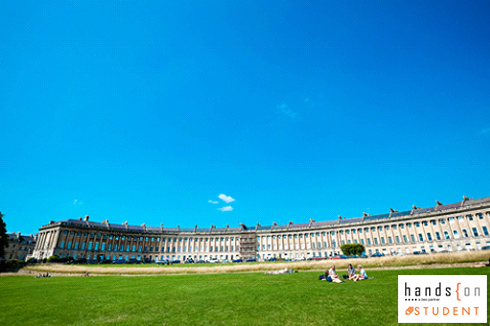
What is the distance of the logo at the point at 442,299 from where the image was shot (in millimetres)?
9531

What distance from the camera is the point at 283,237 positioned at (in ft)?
348

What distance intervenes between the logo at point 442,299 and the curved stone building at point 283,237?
8196 cm

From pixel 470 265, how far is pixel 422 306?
74.0 ft

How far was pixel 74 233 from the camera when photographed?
93.4m

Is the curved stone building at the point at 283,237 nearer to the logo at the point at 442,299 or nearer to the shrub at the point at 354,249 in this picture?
the shrub at the point at 354,249

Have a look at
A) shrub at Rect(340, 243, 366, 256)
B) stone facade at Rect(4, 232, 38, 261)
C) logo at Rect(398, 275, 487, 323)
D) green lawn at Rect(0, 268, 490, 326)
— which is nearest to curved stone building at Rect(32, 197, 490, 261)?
shrub at Rect(340, 243, 366, 256)

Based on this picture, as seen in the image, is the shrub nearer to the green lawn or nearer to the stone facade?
the green lawn

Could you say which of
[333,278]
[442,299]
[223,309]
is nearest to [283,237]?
[333,278]

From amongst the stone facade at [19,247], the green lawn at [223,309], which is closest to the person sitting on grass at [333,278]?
the green lawn at [223,309]

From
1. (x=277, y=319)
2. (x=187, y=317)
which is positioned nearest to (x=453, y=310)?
(x=277, y=319)

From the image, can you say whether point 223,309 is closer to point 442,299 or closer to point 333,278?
point 442,299

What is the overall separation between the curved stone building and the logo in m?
82.0

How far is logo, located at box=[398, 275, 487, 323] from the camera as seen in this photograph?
9531 millimetres

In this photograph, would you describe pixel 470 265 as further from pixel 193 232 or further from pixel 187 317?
pixel 193 232
